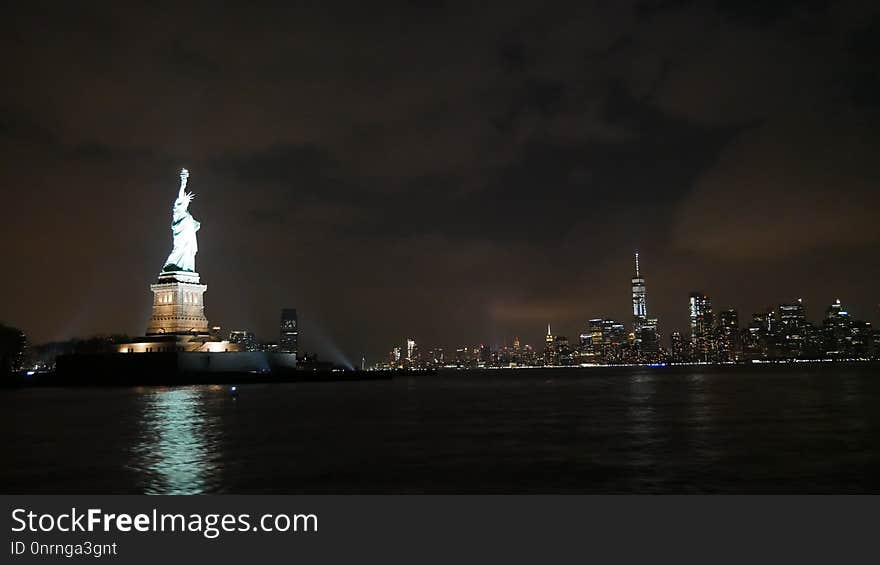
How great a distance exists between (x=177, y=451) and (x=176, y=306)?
189ft

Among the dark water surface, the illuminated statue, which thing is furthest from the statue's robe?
the dark water surface

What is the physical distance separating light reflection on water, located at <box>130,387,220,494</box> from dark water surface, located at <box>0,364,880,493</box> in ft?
0.20

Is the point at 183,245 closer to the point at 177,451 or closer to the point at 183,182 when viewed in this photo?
the point at 183,182

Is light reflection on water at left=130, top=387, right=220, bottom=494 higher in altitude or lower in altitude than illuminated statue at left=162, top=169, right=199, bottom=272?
lower

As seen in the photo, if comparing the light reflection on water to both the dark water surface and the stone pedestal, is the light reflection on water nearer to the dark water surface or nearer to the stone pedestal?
the dark water surface

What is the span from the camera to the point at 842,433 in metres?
29.7

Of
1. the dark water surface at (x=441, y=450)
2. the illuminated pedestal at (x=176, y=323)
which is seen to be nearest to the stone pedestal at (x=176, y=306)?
the illuminated pedestal at (x=176, y=323)

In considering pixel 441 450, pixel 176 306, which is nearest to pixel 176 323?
pixel 176 306

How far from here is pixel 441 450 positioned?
25.5 metres

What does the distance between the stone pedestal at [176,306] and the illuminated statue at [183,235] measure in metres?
1.23

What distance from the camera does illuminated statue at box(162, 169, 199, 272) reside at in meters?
81.8

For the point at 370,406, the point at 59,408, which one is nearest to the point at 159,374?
the point at 59,408
